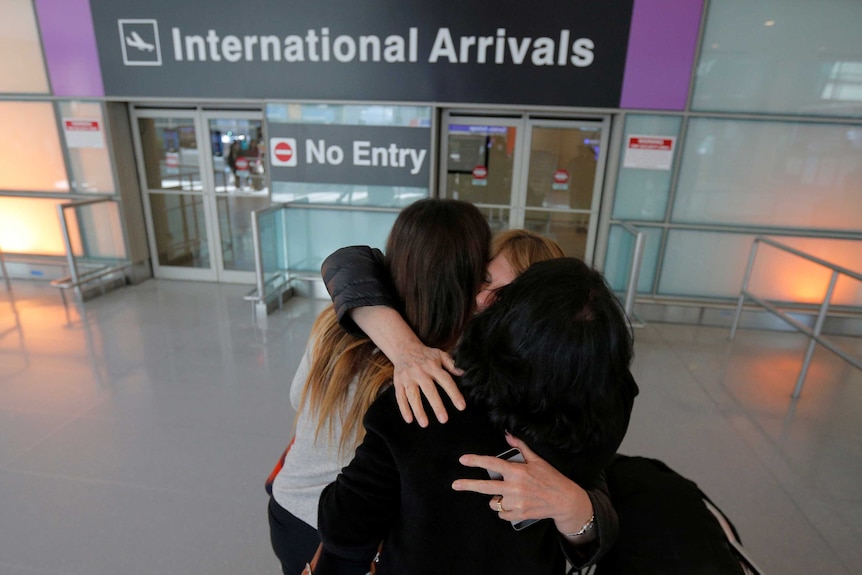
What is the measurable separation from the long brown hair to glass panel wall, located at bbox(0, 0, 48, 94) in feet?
19.1

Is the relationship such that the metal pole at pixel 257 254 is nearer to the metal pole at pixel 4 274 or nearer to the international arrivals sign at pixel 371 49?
the international arrivals sign at pixel 371 49

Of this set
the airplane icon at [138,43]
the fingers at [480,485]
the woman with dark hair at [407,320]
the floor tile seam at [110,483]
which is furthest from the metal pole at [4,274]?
the fingers at [480,485]

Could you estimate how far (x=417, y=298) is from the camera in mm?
953

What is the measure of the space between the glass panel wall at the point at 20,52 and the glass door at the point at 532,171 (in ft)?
13.7

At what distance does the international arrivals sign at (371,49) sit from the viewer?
4062mm

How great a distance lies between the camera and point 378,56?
4.30 m

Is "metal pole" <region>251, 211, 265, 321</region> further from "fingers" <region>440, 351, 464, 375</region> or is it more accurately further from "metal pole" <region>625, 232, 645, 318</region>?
"fingers" <region>440, 351, 464, 375</region>

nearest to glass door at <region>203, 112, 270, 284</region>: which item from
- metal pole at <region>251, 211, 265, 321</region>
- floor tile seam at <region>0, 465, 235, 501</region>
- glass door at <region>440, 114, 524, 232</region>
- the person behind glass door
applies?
the person behind glass door

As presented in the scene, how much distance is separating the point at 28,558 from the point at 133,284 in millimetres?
4040

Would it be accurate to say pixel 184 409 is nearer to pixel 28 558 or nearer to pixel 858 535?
pixel 28 558

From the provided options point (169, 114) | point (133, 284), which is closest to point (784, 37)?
point (169, 114)

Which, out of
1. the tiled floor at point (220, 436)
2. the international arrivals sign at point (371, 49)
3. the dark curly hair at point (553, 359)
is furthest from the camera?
the international arrivals sign at point (371, 49)

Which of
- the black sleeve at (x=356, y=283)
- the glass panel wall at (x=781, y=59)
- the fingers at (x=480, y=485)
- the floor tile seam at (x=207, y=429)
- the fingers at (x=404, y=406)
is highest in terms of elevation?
the glass panel wall at (x=781, y=59)

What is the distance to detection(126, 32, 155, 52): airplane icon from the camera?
4.54 metres
